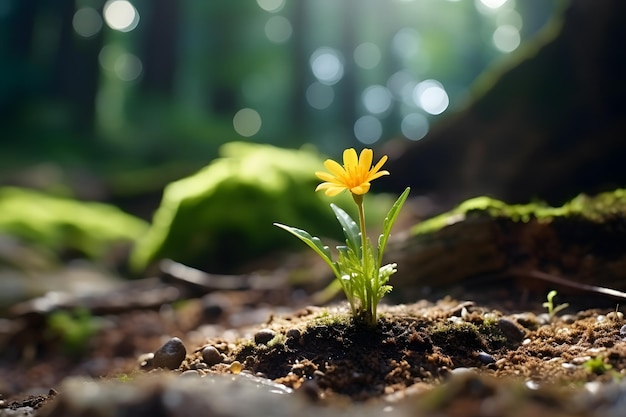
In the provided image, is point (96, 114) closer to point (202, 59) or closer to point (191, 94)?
point (202, 59)

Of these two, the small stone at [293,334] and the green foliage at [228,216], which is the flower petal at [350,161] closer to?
the small stone at [293,334]

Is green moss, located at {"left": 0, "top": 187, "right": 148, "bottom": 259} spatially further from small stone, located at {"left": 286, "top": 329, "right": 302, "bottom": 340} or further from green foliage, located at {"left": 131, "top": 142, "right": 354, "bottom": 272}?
small stone, located at {"left": 286, "top": 329, "right": 302, "bottom": 340}

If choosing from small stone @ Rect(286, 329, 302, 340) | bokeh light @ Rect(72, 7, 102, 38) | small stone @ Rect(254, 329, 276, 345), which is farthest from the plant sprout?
bokeh light @ Rect(72, 7, 102, 38)

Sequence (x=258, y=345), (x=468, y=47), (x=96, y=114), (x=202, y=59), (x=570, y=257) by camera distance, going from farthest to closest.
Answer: (x=468, y=47) → (x=202, y=59) → (x=96, y=114) → (x=570, y=257) → (x=258, y=345)

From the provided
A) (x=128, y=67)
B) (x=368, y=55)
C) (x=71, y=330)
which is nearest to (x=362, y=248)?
(x=71, y=330)

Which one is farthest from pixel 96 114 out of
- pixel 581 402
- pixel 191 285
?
pixel 581 402

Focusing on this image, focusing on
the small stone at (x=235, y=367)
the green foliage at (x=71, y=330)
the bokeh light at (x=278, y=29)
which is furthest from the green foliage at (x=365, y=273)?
the bokeh light at (x=278, y=29)

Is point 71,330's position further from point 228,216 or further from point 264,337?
point 264,337
